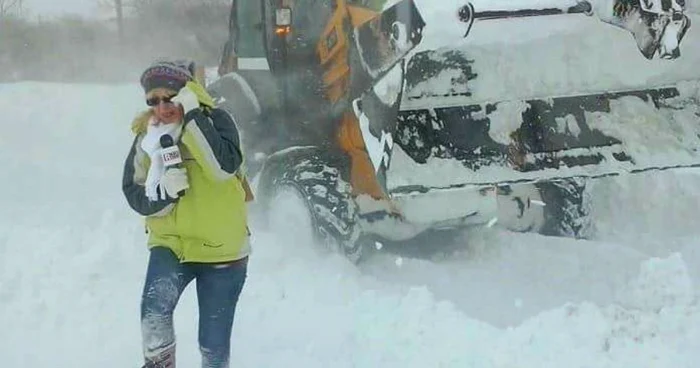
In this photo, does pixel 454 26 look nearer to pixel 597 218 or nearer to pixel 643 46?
pixel 643 46

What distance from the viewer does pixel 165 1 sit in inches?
1038

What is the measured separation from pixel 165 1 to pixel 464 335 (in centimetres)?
2272

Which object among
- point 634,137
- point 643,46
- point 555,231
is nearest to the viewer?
point 643,46

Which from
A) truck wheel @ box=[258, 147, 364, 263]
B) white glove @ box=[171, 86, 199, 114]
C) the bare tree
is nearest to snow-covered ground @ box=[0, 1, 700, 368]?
truck wheel @ box=[258, 147, 364, 263]

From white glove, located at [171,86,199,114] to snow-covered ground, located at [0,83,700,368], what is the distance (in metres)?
1.52

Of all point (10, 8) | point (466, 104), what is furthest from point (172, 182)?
point (10, 8)

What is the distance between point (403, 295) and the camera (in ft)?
18.6

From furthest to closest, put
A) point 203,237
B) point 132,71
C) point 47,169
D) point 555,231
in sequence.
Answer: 1. point 132,71
2. point 47,169
3. point 555,231
4. point 203,237

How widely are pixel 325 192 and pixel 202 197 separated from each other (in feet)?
7.99

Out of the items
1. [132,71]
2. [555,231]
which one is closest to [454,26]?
[555,231]

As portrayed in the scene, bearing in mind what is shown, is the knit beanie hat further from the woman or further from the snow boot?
the snow boot

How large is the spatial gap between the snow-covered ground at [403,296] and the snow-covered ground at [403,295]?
1 centimetres

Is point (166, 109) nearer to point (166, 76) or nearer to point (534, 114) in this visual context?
point (166, 76)

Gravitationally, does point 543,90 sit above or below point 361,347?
above
